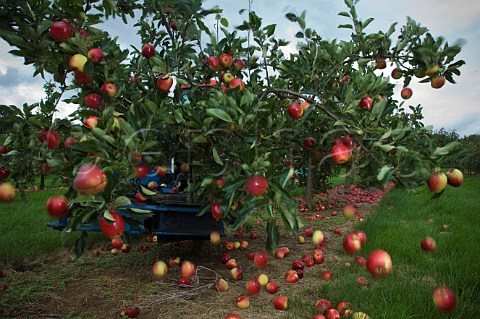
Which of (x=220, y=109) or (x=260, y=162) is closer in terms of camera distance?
(x=260, y=162)

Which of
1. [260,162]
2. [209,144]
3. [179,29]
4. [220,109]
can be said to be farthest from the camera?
[179,29]

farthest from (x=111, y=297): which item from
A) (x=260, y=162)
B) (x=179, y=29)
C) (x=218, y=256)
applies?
(x=179, y=29)

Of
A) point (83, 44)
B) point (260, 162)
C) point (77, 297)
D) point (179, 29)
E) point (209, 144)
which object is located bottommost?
point (77, 297)

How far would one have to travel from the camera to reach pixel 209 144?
8.51ft

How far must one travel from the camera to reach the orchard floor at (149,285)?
2633 millimetres

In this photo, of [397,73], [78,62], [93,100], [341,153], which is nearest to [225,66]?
[93,100]

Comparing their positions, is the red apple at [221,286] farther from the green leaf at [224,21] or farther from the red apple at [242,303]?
the green leaf at [224,21]

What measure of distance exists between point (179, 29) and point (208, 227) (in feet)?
5.94

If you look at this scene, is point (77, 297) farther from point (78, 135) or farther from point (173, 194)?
point (78, 135)

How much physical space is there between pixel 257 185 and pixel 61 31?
1494 millimetres

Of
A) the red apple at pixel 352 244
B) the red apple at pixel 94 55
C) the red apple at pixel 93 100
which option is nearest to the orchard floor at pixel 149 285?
the red apple at pixel 352 244

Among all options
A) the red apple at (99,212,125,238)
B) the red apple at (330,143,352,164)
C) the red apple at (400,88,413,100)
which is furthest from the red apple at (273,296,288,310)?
the red apple at (400,88,413,100)

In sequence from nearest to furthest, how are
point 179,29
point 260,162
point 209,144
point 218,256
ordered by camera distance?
1. point 260,162
2. point 209,144
3. point 179,29
4. point 218,256

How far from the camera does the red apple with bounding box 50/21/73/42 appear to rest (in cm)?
209
